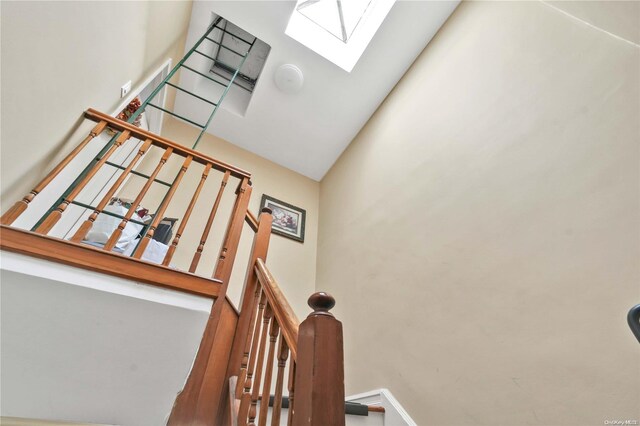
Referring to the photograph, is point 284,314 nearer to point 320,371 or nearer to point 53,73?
point 320,371

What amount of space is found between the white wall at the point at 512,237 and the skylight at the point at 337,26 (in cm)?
82

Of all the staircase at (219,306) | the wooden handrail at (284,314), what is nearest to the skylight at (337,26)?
the staircase at (219,306)

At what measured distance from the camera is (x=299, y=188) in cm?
424

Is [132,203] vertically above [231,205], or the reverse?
[231,205]

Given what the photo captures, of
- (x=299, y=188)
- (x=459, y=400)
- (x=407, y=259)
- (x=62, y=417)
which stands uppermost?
(x=299, y=188)

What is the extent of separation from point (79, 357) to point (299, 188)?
324 centimetres

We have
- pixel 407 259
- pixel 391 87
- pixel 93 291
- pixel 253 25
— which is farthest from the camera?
pixel 391 87

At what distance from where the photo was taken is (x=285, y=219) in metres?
3.77

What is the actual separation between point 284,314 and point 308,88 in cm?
314

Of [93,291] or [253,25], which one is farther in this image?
[253,25]

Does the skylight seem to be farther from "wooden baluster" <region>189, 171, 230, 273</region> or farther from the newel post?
the newel post

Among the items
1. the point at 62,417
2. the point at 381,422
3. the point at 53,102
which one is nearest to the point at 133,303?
the point at 62,417

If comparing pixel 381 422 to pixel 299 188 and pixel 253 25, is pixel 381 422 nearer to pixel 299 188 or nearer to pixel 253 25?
pixel 299 188

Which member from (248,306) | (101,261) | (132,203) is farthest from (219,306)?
(132,203)
